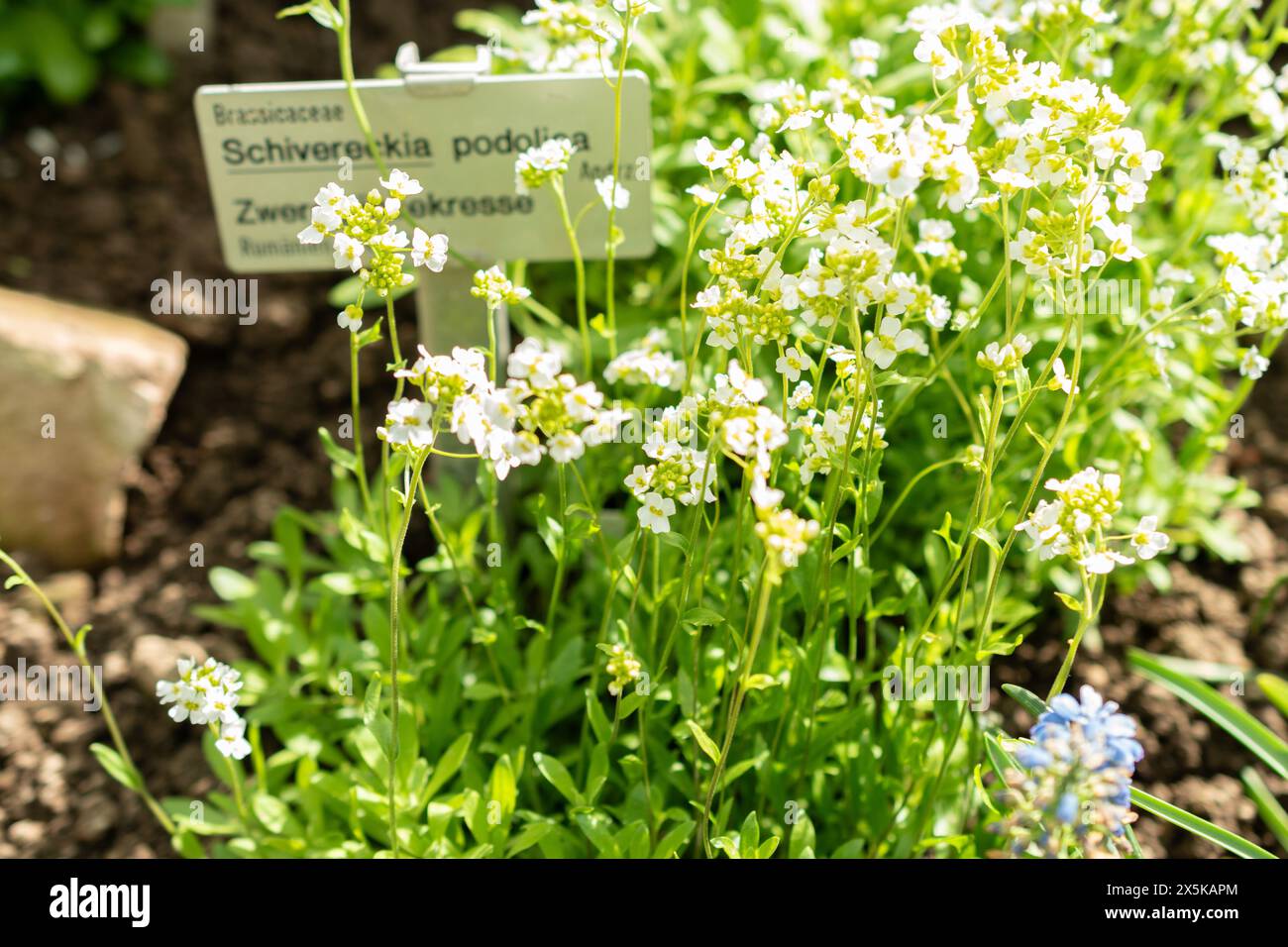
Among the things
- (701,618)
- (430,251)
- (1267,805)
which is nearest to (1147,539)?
(701,618)

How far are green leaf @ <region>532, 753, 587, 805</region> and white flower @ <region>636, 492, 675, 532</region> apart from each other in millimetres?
464

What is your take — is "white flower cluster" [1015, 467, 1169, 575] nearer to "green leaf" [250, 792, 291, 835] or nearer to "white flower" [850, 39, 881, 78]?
"white flower" [850, 39, 881, 78]

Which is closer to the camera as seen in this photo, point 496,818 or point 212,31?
point 496,818

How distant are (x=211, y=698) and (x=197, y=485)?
1361 mm

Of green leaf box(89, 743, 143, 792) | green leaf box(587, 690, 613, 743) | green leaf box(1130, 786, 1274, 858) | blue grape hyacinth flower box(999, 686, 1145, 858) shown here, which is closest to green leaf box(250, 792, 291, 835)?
green leaf box(89, 743, 143, 792)

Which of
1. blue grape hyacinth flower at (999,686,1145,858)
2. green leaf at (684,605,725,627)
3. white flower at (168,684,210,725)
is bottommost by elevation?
white flower at (168,684,210,725)

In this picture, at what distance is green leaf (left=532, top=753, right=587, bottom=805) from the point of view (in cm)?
174

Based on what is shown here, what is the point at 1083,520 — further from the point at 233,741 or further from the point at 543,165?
the point at 233,741

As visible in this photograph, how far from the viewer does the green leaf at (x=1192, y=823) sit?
1.55 meters

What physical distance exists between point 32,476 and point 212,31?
2.16 meters

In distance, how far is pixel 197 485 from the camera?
2.83m

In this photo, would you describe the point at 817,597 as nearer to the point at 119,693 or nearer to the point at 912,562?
the point at 912,562
